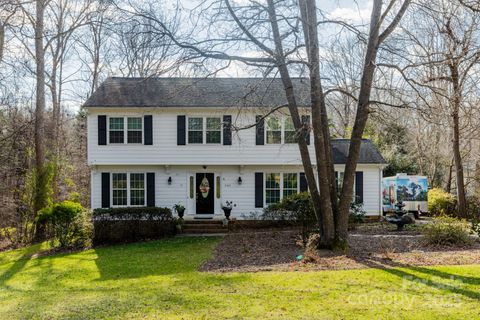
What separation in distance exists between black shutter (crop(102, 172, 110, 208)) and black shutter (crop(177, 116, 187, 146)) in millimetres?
3542

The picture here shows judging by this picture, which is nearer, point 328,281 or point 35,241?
point 328,281

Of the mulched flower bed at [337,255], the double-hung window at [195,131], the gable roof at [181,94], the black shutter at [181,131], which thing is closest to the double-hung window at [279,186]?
the gable roof at [181,94]

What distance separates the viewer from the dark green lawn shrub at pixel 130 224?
1555 centimetres

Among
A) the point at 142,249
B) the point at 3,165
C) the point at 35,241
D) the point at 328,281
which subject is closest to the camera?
the point at 328,281

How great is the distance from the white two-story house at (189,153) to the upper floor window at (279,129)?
0.04 m

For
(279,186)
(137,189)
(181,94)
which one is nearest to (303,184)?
(279,186)

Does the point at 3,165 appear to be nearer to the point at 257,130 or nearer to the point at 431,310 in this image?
the point at 257,130

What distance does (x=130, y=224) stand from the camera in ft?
52.1

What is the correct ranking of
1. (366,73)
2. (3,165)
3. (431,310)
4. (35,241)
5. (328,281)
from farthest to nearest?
(3,165)
(35,241)
(366,73)
(328,281)
(431,310)

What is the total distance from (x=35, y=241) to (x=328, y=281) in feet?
47.0

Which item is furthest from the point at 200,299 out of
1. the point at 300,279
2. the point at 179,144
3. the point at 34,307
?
the point at 179,144

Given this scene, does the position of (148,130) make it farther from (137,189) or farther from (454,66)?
(454,66)

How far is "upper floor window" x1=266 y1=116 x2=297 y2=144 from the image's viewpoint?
18.5 metres

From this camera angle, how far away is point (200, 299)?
6.87m
